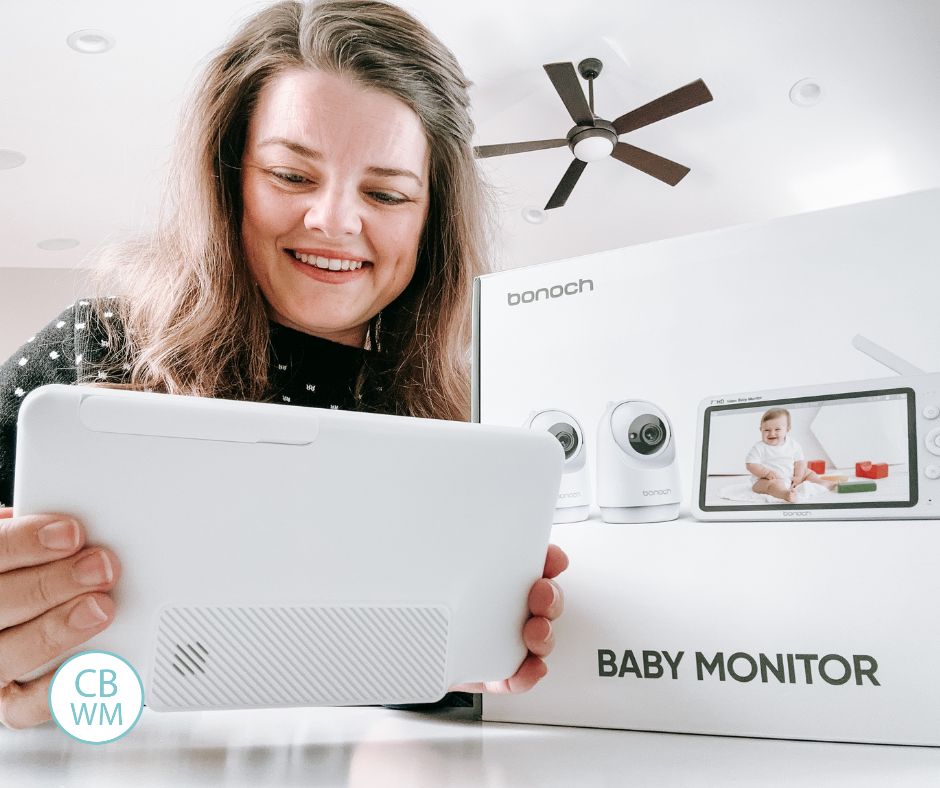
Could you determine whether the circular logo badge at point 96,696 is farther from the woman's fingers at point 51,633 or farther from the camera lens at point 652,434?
the camera lens at point 652,434

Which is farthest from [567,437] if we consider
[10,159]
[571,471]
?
[10,159]

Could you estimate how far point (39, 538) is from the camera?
475 mm

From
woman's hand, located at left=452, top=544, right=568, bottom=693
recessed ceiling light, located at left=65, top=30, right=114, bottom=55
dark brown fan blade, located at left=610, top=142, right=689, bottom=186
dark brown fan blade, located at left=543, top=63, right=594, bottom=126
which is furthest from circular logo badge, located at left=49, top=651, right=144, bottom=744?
dark brown fan blade, located at left=610, top=142, right=689, bottom=186

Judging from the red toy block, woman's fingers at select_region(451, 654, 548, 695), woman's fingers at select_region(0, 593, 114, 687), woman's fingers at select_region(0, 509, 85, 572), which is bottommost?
woman's fingers at select_region(451, 654, 548, 695)

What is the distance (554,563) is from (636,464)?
0.12 metres

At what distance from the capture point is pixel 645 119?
309cm

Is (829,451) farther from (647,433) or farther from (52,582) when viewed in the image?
(52,582)

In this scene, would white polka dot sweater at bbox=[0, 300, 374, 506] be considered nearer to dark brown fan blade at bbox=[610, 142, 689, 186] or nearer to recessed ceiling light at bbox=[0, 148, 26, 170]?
dark brown fan blade at bbox=[610, 142, 689, 186]

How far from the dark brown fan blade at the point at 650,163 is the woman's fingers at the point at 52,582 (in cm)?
317

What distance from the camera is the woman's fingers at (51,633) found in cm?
48

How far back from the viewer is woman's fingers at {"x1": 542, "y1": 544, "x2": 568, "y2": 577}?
0.68 metres

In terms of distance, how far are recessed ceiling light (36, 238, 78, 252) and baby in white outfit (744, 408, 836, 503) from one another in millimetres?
4595

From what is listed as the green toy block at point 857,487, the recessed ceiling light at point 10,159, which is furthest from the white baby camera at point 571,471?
the recessed ceiling light at point 10,159

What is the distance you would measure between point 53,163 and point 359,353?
319cm
